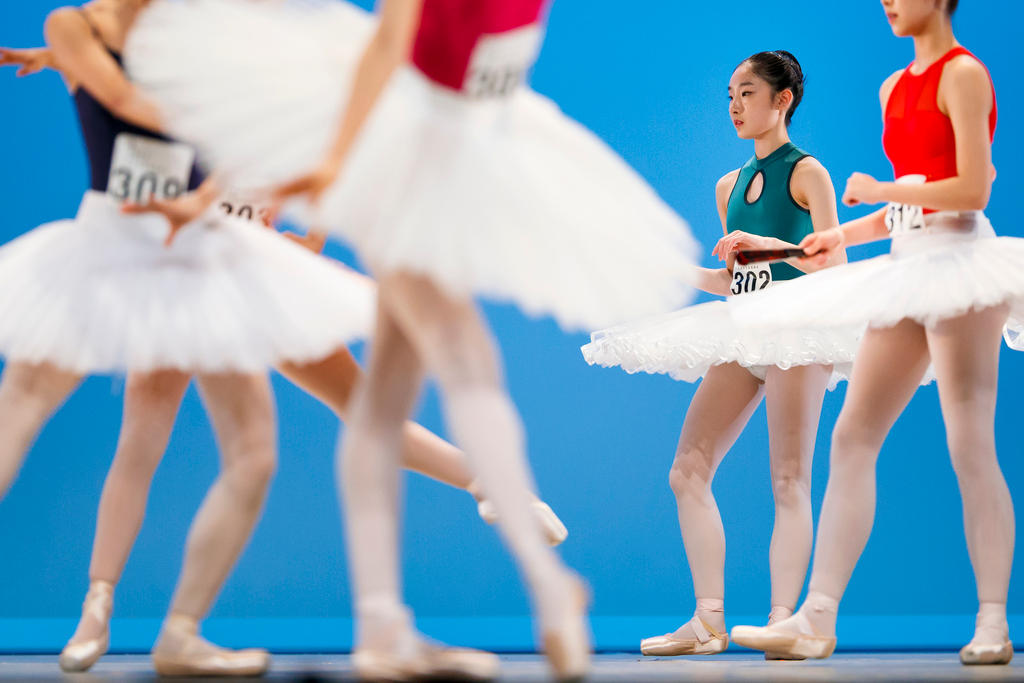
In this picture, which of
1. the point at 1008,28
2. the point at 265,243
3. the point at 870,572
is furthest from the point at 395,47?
the point at 1008,28

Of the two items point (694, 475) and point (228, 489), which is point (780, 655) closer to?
point (694, 475)

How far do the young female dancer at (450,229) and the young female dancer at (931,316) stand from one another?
830 mm

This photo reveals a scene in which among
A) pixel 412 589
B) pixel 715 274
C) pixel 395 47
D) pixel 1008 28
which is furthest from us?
pixel 1008 28

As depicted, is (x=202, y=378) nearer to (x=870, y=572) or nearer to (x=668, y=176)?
(x=668, y=176)

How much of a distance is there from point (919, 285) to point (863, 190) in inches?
8.6

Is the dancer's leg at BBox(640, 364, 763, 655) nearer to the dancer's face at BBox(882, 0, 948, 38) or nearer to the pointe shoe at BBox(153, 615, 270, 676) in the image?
the dancer's face at BBox(882, 0, 948, 38)

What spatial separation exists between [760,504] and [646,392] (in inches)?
24.4

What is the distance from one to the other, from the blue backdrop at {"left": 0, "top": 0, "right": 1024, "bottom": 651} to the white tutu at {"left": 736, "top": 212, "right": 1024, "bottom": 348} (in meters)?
2.03

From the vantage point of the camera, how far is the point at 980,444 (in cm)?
221

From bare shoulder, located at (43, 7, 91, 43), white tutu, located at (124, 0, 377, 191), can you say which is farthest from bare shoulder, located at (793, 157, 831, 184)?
bare shoulder, located at (43, 7, 91, 43)

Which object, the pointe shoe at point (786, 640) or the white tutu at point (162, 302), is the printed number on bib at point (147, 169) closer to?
the white tutu at point (162, 302)

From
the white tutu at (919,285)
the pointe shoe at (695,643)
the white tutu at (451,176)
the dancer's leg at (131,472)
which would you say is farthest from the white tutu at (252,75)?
the pointe shoe at (695,643)

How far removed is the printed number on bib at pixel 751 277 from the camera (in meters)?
2.75

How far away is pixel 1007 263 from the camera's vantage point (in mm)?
2182
